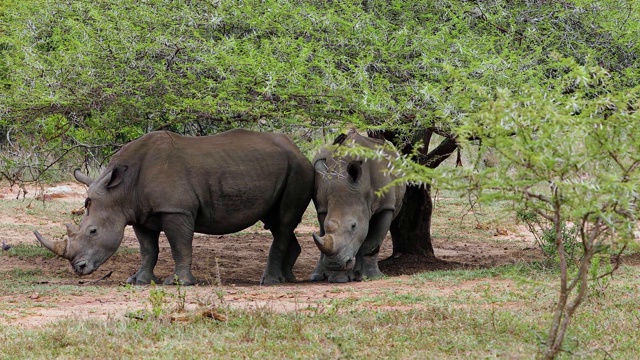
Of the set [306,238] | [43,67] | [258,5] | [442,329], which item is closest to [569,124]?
[442,329]

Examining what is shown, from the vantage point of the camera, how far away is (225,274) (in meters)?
12.4

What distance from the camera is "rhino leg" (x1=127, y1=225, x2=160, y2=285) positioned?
11180mm

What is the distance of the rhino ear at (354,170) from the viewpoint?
1125 centimetres

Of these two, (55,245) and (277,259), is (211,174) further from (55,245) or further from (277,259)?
(55,245)

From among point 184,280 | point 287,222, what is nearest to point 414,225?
point 287,222

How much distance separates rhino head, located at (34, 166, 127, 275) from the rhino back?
212 mm

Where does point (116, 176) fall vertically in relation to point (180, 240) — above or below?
above

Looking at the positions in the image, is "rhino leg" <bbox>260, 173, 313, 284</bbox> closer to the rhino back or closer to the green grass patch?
the rhino back

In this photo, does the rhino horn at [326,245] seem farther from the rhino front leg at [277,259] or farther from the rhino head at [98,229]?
the rhino head at [98,229]

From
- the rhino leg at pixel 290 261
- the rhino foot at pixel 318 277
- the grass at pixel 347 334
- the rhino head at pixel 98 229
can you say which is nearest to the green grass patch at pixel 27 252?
the rhino head at pixel 98 229

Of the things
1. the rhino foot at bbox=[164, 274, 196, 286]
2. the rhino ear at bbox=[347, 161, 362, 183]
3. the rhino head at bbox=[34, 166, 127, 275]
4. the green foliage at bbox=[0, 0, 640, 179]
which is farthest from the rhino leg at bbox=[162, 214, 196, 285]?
the rhino ear at bbox=[347, 161, 362, 183]

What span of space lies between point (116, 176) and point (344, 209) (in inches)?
102

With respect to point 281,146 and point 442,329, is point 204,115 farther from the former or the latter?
point 442,329

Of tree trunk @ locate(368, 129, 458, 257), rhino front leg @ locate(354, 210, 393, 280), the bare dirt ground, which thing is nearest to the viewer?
the bare dirt ground
